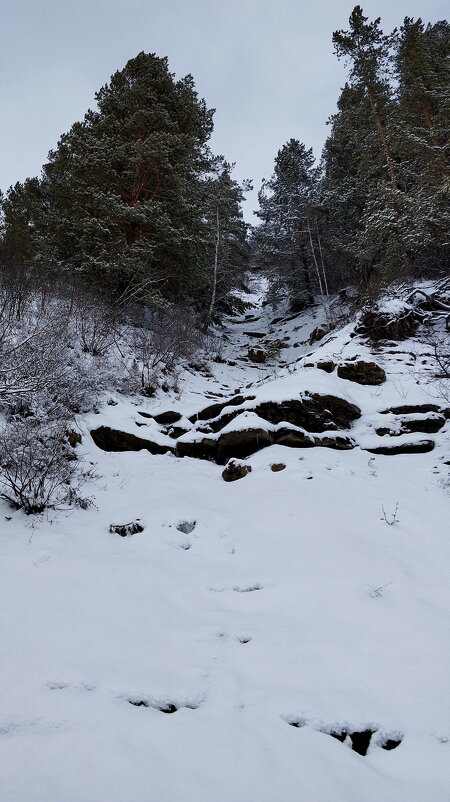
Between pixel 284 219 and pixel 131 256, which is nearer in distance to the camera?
pixel 131 256

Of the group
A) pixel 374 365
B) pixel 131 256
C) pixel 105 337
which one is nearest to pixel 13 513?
pixel 105 337

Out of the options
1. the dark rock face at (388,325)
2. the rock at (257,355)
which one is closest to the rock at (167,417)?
the dark rock face at (388,325)

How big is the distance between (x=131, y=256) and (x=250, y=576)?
11859 millimetres

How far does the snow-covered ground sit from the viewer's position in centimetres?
189

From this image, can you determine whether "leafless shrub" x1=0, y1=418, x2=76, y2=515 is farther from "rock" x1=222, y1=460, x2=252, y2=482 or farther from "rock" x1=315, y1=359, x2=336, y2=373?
"rock" x1=315, y1=359, x2=336, y2=373

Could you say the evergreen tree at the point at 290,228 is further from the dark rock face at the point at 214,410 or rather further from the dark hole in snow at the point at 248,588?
the dark hole in snow at the point at 248,588

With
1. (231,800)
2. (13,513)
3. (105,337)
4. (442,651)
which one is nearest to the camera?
(231,800)

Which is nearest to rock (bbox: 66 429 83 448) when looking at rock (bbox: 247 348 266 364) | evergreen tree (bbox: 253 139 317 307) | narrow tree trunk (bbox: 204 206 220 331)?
rock (bbox: 247 348 266 364)

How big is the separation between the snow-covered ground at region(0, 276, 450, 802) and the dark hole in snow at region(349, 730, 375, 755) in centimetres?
3

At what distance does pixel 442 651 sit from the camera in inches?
111

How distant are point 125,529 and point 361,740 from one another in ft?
10.6

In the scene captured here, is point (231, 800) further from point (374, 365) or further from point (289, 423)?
point (374, 365)

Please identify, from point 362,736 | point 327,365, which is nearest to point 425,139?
point 327,365

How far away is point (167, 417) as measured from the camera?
29.3ft
